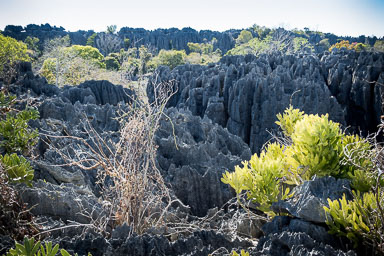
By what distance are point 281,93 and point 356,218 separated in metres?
11.0

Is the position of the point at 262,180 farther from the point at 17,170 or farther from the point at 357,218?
the point at 17,170

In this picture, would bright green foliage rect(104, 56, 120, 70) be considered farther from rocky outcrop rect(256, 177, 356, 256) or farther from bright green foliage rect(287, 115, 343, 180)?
rocky outcrop rect(256, 177, 356, 256)

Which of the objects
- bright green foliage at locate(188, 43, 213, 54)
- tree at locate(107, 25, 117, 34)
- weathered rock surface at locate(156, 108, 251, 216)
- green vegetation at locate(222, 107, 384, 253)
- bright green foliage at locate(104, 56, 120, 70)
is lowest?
weathered rock surface at locate(156, 108, 251, 216)

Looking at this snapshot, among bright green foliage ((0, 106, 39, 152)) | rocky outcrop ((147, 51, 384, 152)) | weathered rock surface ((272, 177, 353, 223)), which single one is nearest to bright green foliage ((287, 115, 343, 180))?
weathered rock surface ((272, 177, 353, 223))

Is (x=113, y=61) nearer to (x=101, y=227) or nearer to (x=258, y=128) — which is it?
(x=258, y=128)

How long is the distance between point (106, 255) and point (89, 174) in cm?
216

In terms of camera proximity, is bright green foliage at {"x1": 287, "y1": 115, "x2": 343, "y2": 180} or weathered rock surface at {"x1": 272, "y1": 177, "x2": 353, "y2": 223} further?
bright green foliage at {"x1": 287, "y1": 115, "x2": 343, "y2": 180}

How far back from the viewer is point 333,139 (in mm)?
1855

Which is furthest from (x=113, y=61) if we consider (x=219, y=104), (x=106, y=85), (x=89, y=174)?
(x=89, y=174)

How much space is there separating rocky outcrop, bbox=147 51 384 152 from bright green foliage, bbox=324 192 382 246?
843 centimetres

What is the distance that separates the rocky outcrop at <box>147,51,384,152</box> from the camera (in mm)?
11672

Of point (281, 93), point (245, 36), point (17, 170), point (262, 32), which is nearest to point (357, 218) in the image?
point (17, 170)

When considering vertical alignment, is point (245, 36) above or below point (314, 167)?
above

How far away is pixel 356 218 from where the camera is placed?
145 cm
